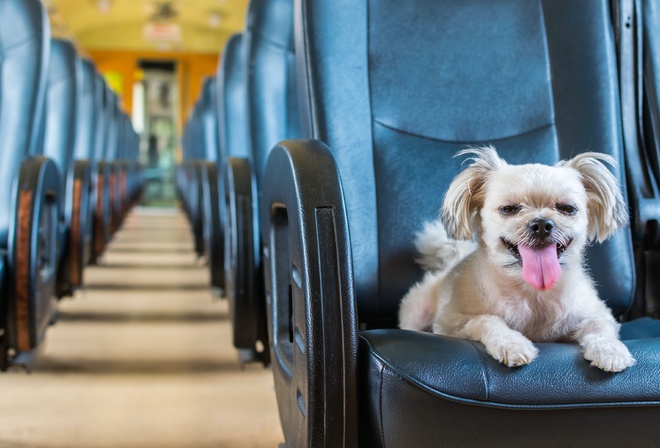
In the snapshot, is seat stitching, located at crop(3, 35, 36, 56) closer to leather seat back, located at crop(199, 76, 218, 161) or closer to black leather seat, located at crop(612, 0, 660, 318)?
black leather seat, located at crop(612, 0, 660, 318)

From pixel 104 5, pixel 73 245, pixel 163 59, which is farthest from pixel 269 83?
pixel 163 59

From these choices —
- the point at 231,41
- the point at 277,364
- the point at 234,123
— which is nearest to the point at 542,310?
the point at 277,364

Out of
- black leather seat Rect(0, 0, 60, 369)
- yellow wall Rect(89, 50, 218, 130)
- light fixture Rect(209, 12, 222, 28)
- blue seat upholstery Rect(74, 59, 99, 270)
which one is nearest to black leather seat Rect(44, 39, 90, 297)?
black leather seat Rect(0, 0, 60, 369)

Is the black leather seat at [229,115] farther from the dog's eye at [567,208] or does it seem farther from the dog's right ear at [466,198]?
the dog's eye at [567,208]

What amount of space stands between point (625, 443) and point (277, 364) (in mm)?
612

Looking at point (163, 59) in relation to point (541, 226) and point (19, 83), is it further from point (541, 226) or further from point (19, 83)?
point (541, 226)

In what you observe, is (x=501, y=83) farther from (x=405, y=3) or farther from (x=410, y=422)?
(x=410, y=422)

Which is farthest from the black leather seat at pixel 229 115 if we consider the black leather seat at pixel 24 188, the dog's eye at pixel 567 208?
the dog's eye at pixel 567 208

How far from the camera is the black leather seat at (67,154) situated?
117 inches

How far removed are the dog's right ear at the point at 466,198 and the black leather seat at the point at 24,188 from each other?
116cm

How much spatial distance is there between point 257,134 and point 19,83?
0.70m

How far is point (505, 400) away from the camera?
919 millimetres

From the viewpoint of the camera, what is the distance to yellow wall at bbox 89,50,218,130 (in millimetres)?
17906

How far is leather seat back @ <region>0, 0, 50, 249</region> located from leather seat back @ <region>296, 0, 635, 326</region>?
39.9 inches
